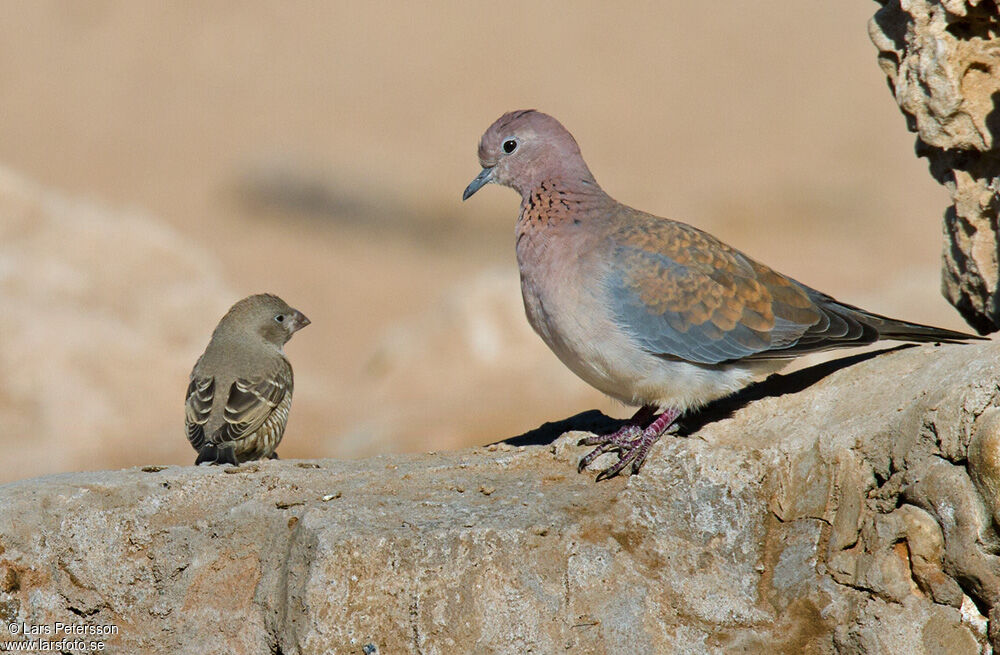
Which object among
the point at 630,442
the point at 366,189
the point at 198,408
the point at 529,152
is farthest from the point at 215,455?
the point at 366,189

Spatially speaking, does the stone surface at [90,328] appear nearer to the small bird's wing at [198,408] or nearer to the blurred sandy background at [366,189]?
the blurred sandy background at [366,189]

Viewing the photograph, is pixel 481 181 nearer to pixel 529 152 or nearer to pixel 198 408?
pixel 529 152

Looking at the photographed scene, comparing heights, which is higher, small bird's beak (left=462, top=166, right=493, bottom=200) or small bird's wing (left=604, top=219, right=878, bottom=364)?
small bird's beak (left=462, top=166, right=493, bottom=200)

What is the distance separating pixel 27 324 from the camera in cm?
968

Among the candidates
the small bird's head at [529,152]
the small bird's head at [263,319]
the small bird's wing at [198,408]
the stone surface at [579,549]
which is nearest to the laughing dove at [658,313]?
the small bird's head at [529,152]

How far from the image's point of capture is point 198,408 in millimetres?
7500

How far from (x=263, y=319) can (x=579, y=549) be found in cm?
394

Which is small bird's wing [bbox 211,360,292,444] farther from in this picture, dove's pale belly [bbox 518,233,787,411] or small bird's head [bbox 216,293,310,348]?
dove's pale belly [bbox 518,233,787,411]

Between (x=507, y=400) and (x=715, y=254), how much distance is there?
377cm

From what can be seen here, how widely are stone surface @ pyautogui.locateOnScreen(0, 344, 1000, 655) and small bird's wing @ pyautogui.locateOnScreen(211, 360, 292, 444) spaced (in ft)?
5.57

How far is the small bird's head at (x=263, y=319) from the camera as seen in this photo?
8258mm

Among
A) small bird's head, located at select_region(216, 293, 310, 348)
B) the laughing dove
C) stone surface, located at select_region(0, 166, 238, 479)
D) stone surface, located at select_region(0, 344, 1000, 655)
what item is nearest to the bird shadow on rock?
the laughing dove

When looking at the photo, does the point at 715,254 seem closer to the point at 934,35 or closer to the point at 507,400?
the point at 934,35

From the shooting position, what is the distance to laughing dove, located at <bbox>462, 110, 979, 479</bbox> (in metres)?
5.94
